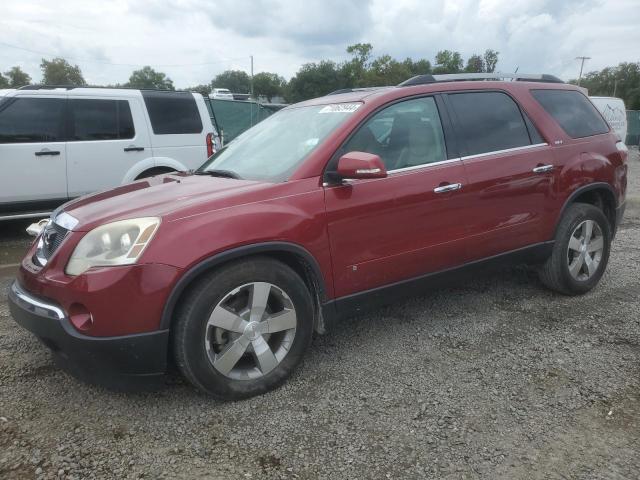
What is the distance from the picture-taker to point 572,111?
4.27m

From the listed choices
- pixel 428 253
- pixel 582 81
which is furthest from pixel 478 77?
pixel 582 81

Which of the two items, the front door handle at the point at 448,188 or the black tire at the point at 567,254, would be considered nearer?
the front door handle at the point at 448,188

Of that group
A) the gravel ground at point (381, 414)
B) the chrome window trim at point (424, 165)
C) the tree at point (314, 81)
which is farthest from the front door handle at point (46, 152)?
the tree at point (314, 81)

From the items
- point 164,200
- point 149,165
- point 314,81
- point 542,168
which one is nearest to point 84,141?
point 149,165

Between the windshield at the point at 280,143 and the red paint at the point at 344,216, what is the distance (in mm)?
117

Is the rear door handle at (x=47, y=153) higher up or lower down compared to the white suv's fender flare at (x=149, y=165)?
higher up

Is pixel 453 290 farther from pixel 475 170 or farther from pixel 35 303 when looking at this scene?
pixel 35 303

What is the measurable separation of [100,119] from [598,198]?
19.6 feet

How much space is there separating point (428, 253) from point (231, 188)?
1361mm

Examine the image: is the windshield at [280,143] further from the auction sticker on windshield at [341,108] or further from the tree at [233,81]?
the tree at [233,81]

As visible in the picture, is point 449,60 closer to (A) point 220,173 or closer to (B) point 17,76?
(B) point 17,76

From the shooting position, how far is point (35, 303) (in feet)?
8.51

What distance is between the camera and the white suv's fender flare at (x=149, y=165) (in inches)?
266

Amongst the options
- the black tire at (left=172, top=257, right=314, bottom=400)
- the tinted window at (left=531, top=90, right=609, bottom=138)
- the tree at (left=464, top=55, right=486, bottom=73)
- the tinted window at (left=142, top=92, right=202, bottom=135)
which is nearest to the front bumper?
the black tire at (left=172, top=257, right=314, bottom=400)
